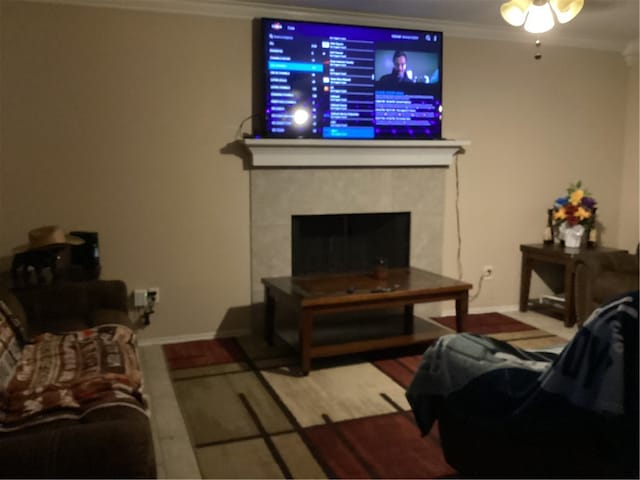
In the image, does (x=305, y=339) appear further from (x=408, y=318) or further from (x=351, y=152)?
(x=351, y=152)

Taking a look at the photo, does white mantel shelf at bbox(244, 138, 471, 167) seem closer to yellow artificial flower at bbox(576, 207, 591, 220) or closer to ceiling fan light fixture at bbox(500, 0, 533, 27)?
yellow artificial flower at bbox(576, 207, 591, 220)

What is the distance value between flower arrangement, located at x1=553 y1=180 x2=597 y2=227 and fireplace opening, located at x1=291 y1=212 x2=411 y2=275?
4.07ft

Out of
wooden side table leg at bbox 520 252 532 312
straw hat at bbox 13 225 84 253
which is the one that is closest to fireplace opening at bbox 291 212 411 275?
wooden side table leg at bbox 520 252 532 312

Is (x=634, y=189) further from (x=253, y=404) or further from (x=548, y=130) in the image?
(x=253, y=404)

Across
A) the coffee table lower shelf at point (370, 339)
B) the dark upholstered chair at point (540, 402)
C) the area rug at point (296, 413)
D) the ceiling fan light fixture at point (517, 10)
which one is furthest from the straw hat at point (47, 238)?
the ceiling fan light fixture at point (517, 10)

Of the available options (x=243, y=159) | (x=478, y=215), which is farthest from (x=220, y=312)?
(x=478, y=215)

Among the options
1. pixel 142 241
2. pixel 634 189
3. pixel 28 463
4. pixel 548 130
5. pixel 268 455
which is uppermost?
pixel 548 130

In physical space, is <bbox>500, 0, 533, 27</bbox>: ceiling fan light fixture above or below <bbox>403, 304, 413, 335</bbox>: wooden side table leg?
above

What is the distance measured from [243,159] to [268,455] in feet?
7.04

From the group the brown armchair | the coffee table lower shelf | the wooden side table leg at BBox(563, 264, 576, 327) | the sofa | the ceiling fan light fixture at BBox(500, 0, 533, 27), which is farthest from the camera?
the wooden side table leg at BBox(563, 264, 576, 327)

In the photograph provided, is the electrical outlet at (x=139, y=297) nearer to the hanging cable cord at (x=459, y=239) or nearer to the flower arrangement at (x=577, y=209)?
the hanging cable cord at (x=459, y=239)

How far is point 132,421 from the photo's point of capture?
1.96 metres

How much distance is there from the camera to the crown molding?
3.78 meters

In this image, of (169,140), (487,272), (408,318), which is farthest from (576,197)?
(169,140)
